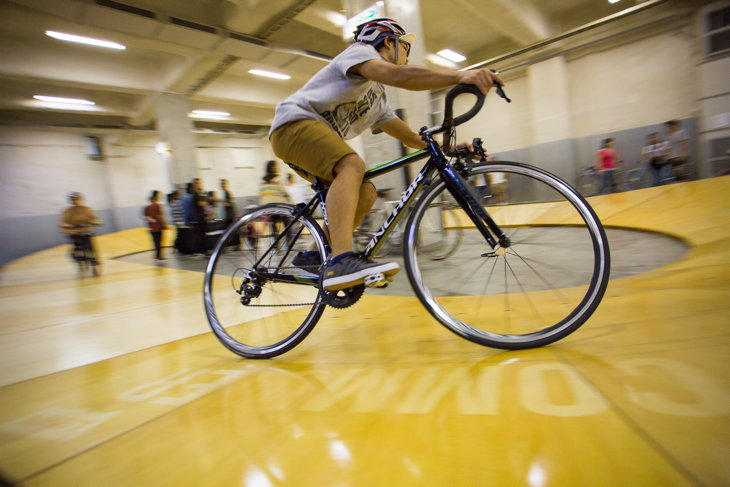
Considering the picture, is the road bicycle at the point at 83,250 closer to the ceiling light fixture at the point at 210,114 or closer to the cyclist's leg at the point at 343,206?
the cyclist's leg at the point at 343,206

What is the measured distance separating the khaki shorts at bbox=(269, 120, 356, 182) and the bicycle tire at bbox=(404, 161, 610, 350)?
18.0 inches

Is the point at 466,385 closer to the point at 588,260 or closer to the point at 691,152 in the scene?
the point at 588,260

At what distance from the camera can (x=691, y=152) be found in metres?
10.1

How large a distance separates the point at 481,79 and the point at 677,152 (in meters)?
11.5

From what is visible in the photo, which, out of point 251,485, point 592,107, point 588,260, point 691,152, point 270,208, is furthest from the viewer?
point 592,107

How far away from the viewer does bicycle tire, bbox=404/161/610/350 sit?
1.38 meters

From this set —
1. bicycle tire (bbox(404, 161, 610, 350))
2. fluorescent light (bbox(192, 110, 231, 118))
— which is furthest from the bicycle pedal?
fluorescent light (bbox(192, 110, 231, 118))

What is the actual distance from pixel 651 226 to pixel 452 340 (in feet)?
12.4

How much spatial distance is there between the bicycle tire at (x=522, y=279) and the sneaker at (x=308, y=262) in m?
0.52

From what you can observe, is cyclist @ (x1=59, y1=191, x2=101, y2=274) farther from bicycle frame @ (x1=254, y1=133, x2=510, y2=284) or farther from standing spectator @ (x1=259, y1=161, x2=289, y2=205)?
bicycle frame @ (x1=254, y1=133, x2=510, y2=284)

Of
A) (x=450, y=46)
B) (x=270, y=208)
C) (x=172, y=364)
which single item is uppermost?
(x=450, y=46)

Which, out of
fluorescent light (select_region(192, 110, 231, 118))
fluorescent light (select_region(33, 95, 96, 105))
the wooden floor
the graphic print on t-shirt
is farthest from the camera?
fluorescent light (select_region(192, 110, 231, 118))

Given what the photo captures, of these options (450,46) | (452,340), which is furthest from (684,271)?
(450,46)

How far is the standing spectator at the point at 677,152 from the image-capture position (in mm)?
9133
